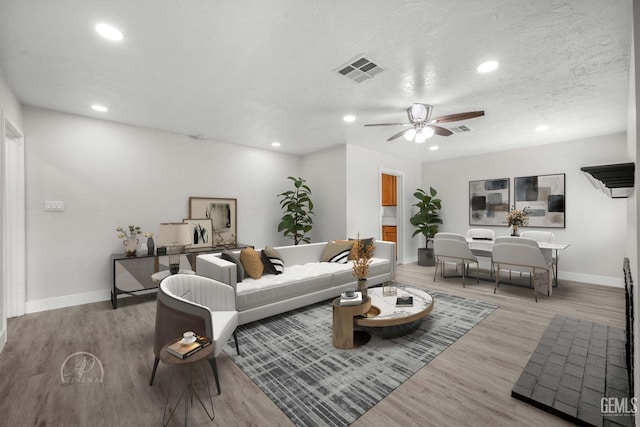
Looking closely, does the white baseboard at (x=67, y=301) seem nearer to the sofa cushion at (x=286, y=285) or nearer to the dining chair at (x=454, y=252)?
the sofa cushion at (x=286, y=285)

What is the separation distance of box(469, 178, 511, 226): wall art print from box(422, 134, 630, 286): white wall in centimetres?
19

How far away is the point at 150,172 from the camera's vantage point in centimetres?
438

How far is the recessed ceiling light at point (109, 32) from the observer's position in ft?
6.52

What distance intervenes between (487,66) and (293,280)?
3.01 metres

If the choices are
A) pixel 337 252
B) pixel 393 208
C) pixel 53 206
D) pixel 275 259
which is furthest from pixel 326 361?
pixel 393 208

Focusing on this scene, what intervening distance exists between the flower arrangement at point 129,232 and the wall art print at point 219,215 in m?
0.83

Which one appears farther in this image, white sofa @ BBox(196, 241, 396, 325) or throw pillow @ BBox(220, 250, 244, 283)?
throw pillow @ BBox(220, 250, 244, 283)

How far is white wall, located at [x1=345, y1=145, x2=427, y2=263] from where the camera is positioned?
544 cm

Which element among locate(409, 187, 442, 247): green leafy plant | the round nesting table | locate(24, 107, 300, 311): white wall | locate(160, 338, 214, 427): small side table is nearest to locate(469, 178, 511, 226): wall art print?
locate(409, 187, 442, 247): green leafy plant

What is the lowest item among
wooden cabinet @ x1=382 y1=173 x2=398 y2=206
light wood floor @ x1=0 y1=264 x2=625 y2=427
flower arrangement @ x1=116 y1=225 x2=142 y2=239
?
light wood floor @ x1=0 y1=264 x2=625 y2=427

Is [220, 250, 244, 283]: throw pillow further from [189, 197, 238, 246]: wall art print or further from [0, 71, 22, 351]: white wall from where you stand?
[0, 71, 22, 351]: white wall

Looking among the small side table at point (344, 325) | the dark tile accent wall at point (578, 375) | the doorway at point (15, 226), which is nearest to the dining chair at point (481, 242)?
the dark tile accent wall at point (578, 375)

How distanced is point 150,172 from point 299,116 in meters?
2.59

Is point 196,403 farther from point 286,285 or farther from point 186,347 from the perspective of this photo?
point 286,285
